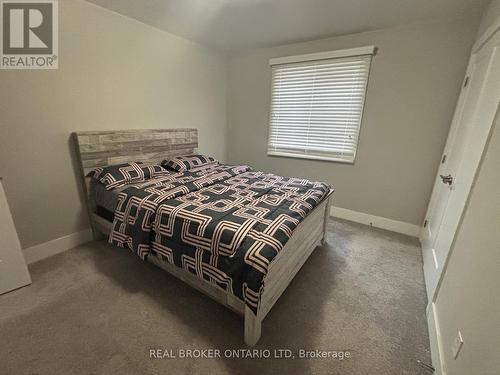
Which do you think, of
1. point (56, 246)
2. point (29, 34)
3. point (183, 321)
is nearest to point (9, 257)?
point (56, 246)

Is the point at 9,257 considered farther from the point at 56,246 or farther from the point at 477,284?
the point at 477,284

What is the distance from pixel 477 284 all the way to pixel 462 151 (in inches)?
48.7

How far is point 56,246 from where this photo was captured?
2.19 meters

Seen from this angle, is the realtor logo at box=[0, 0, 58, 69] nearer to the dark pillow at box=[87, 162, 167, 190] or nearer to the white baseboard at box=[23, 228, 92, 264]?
the dark pillow at box=[87, 162, 167, 190]

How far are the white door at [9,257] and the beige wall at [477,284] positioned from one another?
2808 mm

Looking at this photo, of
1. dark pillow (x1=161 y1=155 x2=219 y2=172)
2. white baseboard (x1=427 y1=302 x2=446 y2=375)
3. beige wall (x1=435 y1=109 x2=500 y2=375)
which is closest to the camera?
beige wall (x1=435 y1=109 x2=500 y2=375)

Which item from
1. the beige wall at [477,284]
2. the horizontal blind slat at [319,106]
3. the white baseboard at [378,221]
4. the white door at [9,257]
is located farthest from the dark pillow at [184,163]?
the beige wall at [477,284]

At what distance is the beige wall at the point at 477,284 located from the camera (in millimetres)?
854

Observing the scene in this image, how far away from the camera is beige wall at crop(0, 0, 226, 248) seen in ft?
6.09

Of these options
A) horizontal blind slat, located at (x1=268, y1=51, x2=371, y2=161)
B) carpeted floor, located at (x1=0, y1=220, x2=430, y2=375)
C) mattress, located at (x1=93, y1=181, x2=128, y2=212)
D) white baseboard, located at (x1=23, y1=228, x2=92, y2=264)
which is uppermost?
horizontal blind slat, located at (x1=268, y1=51, x2=371, y2=161)

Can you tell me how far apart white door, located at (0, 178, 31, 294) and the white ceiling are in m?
2.06

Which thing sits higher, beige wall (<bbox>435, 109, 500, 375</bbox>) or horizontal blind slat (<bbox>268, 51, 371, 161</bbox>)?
horizontal blind slat (<bbox>268, 51, 371, 161</bbox>)

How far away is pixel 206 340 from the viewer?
1.38 m

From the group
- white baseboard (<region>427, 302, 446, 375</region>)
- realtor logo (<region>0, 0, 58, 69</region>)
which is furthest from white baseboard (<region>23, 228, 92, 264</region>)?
white baseboard (<region>427, 302, 446, 375</region>)
